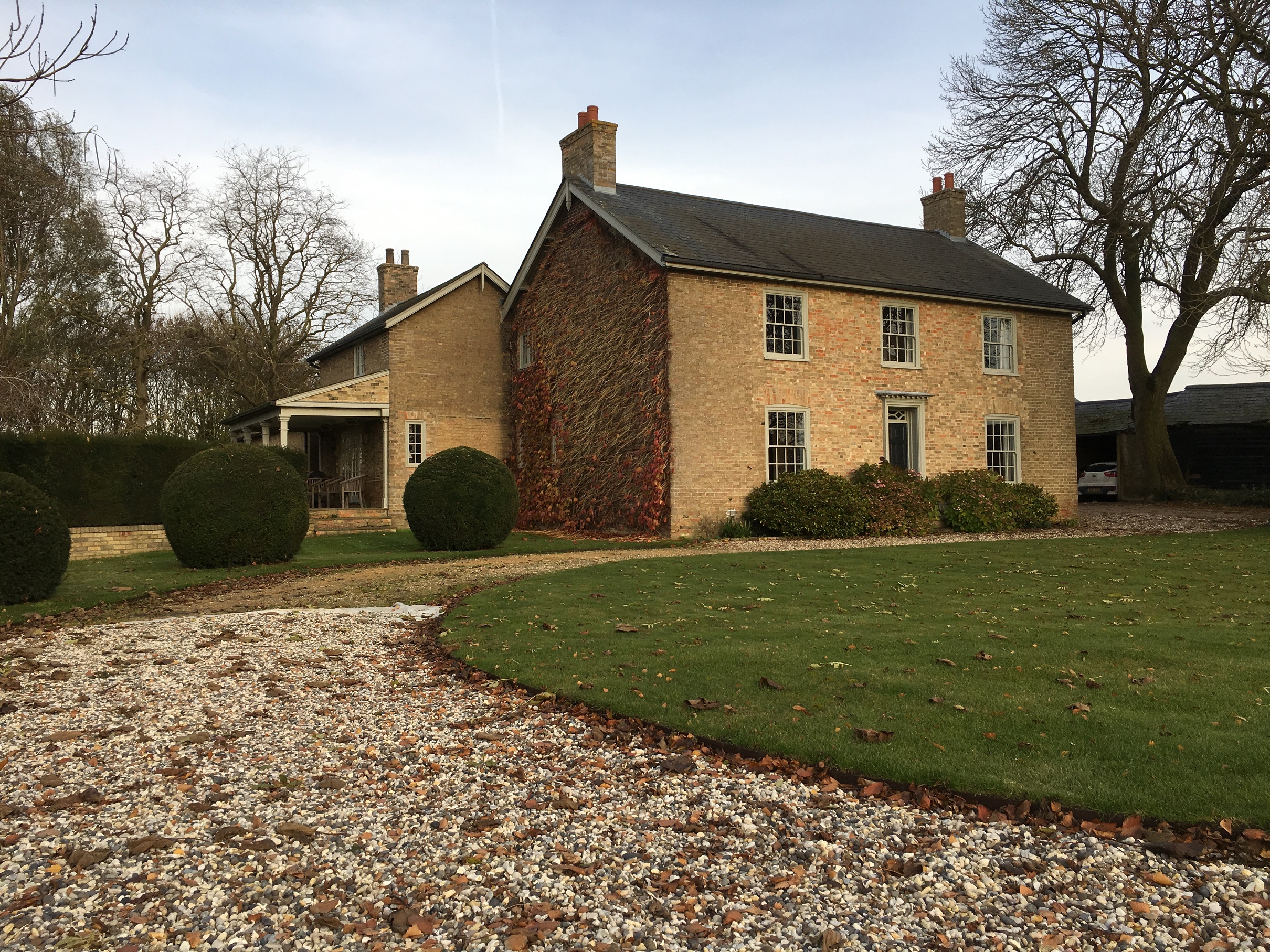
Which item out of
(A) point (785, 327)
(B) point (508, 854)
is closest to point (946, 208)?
(A) point (785, 327)

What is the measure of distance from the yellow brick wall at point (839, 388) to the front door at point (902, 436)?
1.12 ft

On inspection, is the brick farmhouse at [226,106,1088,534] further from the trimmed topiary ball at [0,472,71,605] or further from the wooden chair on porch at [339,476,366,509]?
the trimmed topiary ball at [0,472,71,605]

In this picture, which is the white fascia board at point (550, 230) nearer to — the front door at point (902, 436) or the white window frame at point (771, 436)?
the white window frame at point (771, 436)

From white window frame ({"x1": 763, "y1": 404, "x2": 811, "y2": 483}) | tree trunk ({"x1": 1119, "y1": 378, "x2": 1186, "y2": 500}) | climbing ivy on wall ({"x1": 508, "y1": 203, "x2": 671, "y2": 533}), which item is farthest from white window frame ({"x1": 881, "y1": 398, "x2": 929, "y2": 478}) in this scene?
tree trunk ({"x1": 1119, "y1": 378, "x2": 1186, "y2": 500})

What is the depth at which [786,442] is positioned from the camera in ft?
65.6

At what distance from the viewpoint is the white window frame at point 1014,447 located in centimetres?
2247

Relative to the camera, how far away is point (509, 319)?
26125mm

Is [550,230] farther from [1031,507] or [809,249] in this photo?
[1031,507]

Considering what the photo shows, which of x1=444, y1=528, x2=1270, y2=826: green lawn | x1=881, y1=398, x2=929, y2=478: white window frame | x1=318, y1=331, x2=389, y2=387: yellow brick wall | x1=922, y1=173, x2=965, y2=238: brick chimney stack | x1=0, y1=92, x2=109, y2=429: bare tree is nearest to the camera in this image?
x1=444, y1=528, x2=1270, y2=826: green lawn

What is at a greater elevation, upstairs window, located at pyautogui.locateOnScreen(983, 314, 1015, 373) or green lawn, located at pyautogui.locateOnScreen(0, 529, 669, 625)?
upstairs window, located at pyautogui.locateOnScreen(983, 314, 1015, 373)

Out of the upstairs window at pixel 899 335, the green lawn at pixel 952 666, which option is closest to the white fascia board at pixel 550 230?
the upstairs window at pixel 899 335

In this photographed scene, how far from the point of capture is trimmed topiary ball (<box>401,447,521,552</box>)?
53.2 ft

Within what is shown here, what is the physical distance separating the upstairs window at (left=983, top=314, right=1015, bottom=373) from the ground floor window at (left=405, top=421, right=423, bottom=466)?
Result: 14703 mm

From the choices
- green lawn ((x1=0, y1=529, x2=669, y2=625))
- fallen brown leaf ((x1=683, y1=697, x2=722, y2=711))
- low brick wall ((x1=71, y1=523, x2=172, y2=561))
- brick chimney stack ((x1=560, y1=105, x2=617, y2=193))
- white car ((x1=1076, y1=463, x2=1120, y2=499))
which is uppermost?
brick chimney stack ((x1=560, y1=105, x2=617, y2=193))
